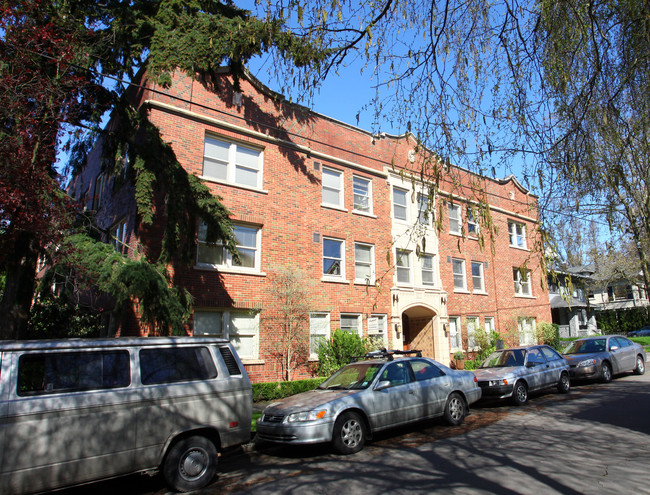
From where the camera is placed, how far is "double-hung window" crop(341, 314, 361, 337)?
16703mm

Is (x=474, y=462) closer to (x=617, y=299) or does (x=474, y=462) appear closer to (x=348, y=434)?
(x=348, y=434)

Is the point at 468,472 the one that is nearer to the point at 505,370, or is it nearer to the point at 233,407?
the point at 233,407

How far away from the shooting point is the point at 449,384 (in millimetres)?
→ 9109

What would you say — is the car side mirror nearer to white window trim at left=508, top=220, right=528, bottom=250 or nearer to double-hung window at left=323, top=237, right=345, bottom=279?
double-hung window at left=323, top=237, right=345, bottom=279

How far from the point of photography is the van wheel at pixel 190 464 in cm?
562

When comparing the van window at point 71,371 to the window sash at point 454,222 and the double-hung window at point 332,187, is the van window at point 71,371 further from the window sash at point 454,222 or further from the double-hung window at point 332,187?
the window sash at point 454,222

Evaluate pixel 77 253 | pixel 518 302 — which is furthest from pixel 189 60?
pixel 518 302

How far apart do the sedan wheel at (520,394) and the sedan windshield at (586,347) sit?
5.50 meters

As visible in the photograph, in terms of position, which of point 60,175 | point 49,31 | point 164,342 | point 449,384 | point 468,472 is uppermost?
point 49,31

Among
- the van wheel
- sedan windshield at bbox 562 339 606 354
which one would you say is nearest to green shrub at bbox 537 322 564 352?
sedan windshield at bbox 562 339 606 354

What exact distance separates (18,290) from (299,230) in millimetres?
8836

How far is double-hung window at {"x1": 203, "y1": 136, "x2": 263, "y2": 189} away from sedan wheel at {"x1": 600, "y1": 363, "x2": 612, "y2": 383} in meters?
13.0

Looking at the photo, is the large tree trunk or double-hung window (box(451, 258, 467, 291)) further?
double-hung window (box(451, 258, 467, 291))

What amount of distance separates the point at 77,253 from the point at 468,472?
861 centimetres
